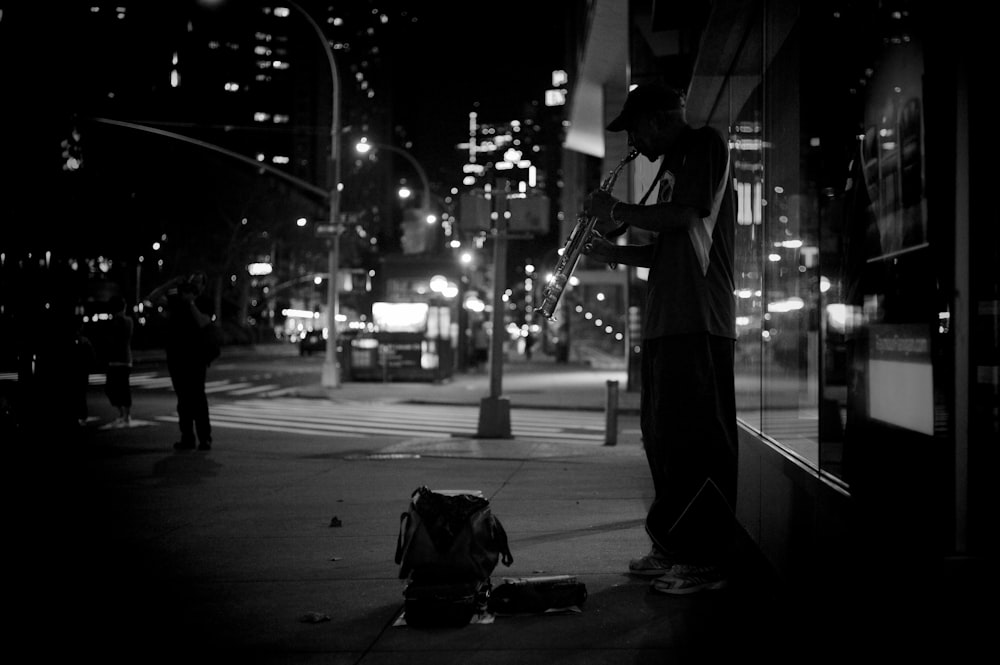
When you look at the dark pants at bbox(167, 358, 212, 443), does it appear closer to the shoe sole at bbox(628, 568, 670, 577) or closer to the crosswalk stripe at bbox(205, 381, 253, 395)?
the shoe sole at bbox(628, 568, 670, 577)

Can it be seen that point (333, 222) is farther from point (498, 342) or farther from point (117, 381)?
point (498, 342)

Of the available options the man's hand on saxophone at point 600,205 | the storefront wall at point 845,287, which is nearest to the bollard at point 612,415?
the storefront wall at point 845,287

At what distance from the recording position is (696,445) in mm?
4387

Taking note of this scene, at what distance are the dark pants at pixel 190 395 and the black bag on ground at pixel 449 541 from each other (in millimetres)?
7425

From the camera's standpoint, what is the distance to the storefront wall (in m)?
2.68

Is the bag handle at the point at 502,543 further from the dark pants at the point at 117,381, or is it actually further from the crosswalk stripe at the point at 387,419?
the dark pants at the point at 117,381

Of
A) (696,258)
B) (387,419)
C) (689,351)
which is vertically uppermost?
(696,258)

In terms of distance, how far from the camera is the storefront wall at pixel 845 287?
268cm

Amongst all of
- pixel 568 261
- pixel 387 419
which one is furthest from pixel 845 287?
pixel 387 419

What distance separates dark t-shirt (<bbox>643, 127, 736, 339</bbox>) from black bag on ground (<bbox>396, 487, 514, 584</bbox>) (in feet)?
3.82

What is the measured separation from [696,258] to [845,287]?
0.96 meters

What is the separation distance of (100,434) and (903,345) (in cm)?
1290

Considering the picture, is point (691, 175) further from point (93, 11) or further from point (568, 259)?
point (93, 11)

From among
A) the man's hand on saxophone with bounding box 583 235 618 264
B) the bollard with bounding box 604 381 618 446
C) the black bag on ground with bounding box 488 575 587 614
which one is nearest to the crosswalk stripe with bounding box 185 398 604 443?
the bollard with bounding box 604 381 618 446
